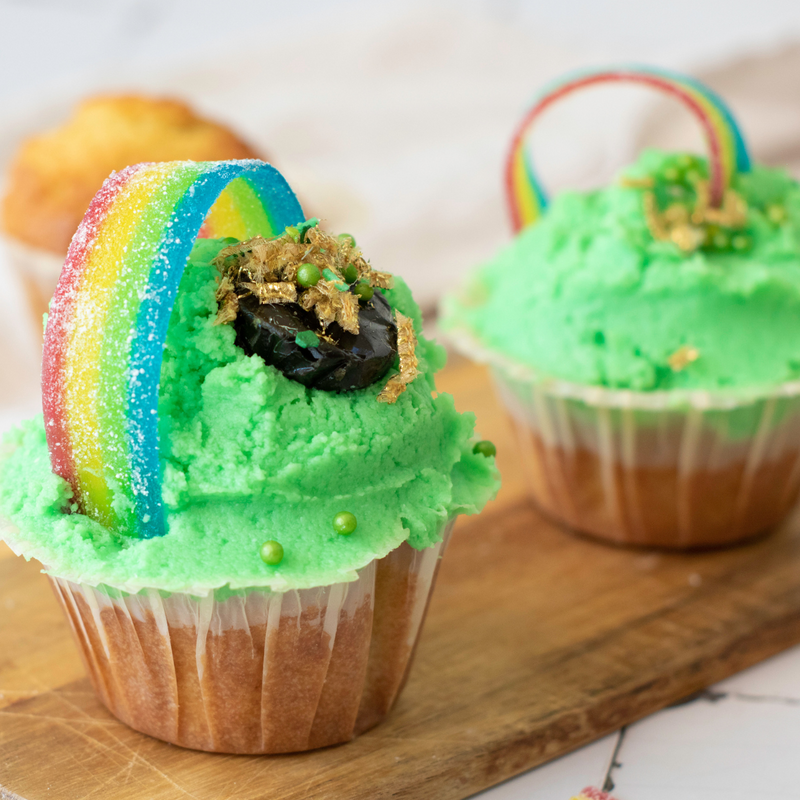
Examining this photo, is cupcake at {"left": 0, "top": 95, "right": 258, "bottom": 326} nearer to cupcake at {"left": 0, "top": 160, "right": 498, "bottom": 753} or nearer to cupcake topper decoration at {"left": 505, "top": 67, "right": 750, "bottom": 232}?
cupcake topper decoration at {"left": 505, "top": 67, "right": 750, "bottom": 232}

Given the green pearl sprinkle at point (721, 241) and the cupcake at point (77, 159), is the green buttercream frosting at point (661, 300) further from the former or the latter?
the cupcake at point (77, 159)

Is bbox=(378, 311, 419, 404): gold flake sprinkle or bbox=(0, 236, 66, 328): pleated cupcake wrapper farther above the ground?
bbox=(378, 311, 419, 404): gold flake sprinkle

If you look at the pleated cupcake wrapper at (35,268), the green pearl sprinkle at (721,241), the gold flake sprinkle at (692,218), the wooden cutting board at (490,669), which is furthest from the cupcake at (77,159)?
the green pearl sprinkle at (721,241)

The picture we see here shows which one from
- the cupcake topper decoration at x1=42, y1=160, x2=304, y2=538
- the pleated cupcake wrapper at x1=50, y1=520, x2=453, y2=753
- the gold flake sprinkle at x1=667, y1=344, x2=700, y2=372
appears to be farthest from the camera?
the gold flake sprinkle at x1=667, y1=344, x2=700, y2=372

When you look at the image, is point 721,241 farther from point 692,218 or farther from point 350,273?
point 350,273

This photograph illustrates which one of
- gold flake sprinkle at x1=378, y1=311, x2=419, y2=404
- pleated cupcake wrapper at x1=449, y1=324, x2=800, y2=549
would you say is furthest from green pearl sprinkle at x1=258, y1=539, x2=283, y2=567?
pleated cupcake wrapper at x1=449, y1=324, x2=800, y2=549

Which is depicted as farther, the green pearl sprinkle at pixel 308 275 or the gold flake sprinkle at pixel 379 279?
the gold flake sprinkle at pixel 379 279

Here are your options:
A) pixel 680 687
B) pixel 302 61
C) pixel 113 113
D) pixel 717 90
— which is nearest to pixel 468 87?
pixel 302 61

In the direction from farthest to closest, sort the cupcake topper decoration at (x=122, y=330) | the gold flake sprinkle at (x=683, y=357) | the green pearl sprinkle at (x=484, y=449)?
the gold flake sprinkle at (x=683, y=357)
the green pearl sprinkle at (x=484, y=449)
the cupcake topper decoration at (x=122, y=330)
